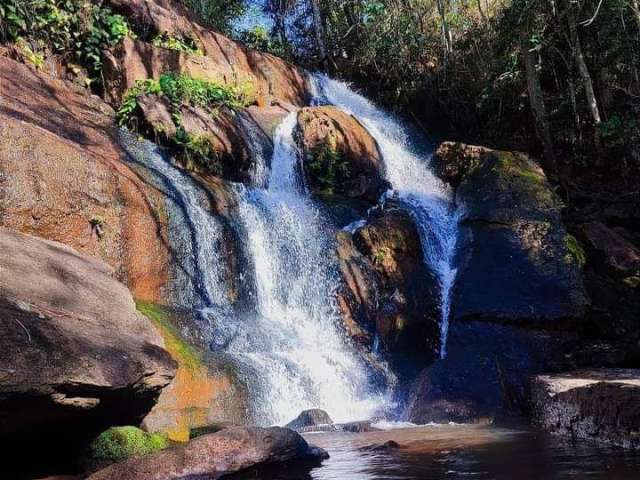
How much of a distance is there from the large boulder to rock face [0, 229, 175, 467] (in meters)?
6.20

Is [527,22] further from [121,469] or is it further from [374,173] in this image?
[121,469]

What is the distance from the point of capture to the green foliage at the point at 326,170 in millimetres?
15125

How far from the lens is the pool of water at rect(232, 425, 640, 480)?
4.73 m

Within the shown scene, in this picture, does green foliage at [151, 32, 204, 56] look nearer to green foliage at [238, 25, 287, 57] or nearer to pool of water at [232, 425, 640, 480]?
green foliage at [238, 25, 287, 57]

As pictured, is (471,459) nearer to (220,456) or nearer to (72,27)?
(220,456)

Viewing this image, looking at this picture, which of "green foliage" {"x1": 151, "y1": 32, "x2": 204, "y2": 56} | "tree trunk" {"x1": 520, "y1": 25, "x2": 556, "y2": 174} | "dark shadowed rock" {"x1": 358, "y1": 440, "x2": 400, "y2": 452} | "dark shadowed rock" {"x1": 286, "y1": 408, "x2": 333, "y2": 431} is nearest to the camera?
"dark shadowed rock" {"x1": 358, "y1": 440, "x2": 400, "y2": 452}

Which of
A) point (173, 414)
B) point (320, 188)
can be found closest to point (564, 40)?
point (320, 188)

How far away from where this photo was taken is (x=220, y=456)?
5402mm

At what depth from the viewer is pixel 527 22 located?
1591 centimetres

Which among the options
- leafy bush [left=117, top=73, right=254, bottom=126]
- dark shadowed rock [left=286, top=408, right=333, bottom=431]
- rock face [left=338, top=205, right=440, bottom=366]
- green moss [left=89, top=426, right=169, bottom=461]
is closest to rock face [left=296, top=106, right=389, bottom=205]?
leafy bush [left=117, top=73, right=254, bottom=126]

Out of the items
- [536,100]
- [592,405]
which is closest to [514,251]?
[592,405]

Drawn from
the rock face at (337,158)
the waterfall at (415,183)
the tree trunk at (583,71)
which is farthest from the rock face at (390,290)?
the tree trunk at (583,71)

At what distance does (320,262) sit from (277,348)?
103 inches

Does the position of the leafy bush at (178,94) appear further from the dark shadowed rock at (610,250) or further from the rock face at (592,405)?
the rock face at (592,405)
